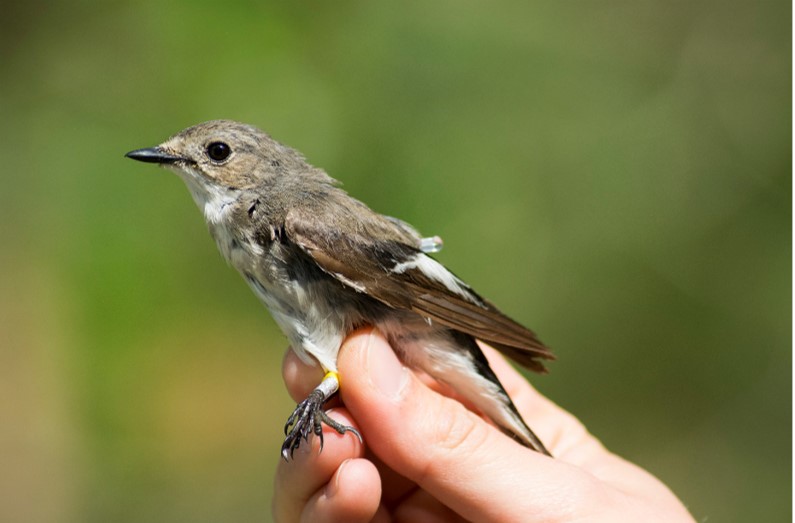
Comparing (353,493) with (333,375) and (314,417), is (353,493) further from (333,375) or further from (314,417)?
(333,375)

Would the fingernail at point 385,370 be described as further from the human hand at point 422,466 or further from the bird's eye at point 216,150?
the bird's eye at point 216,150

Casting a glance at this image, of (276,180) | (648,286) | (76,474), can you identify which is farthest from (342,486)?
(648,286)

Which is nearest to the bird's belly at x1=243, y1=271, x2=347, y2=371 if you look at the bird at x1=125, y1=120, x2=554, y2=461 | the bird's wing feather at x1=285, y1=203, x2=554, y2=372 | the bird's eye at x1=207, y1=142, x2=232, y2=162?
the bird at x1=125, y1=120, x2=554, y2=461

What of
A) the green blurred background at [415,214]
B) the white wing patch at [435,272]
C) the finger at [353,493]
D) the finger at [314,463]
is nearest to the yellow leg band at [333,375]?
the finger at [314,463]

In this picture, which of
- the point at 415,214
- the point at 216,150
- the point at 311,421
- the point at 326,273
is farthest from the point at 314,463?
the point at 415,214

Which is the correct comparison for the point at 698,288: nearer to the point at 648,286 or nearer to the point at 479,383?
the point at 648,286
